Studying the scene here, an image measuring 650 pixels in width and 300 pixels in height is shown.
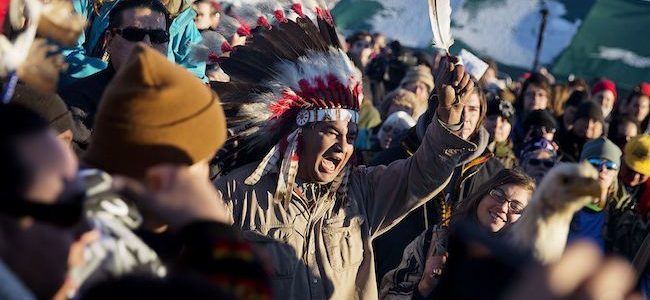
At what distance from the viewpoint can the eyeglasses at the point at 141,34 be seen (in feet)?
18.0

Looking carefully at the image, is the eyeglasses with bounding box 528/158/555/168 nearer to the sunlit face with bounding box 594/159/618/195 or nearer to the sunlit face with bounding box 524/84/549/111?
the sunlit face with bounding box 594/159/618/195

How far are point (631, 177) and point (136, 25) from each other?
3.87m

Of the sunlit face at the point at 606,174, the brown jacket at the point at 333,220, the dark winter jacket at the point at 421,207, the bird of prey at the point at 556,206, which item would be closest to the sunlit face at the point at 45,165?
the bird of prey at the point at 556,206

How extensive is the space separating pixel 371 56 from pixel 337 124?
934 cm

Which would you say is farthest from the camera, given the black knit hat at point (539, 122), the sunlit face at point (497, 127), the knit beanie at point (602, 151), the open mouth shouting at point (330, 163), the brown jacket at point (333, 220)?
the black knit hat at point (539, 122)

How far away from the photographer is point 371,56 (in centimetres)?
1396

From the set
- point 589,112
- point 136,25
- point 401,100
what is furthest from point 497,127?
point 136,25

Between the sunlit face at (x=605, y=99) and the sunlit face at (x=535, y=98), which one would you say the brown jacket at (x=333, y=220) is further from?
the sunlit face at (x=605, y=99)

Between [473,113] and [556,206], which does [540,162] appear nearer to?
[473,113]

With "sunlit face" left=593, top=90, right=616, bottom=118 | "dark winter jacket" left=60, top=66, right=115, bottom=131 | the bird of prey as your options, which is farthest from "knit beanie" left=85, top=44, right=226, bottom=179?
"sunlit face" left=593, top=90, right=616, bottom=118

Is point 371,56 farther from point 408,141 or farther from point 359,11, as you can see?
point 408,141

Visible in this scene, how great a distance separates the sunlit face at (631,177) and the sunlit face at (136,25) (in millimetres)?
3662

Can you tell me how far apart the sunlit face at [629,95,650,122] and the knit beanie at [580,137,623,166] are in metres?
3.16

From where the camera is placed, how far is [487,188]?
532 cm
